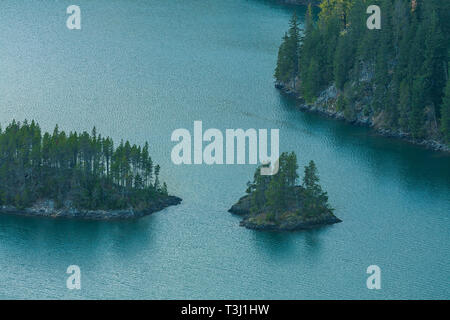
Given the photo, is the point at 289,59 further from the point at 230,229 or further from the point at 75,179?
the point at 230,229

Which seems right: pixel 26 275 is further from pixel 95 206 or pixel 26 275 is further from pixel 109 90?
pixel 109 90

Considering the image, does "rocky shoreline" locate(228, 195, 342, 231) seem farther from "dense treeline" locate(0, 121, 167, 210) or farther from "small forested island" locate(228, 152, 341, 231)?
"dense treeline" locate(0, 121, 167, 210)

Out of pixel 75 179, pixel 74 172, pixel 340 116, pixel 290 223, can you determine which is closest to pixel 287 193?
pixel 290 223

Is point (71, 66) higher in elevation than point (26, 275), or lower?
higher

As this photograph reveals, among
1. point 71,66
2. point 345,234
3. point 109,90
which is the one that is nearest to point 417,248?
point 345,234

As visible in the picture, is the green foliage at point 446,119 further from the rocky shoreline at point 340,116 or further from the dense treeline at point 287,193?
the dense treeline at point 287,193
